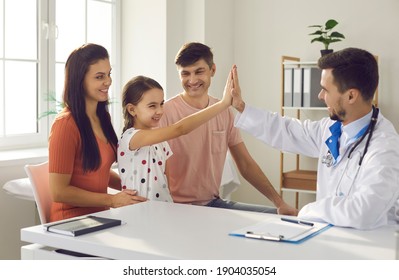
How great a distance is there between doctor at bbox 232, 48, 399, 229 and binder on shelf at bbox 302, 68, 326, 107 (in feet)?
5.43

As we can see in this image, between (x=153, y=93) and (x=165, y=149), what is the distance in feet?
0.81

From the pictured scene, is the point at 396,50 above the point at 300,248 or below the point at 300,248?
above

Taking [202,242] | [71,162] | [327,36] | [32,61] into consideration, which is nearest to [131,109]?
[71,162]

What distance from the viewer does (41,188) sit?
7.82 ft

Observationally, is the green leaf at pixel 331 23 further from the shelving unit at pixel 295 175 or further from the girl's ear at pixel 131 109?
the girl's ear at pixel 131 109

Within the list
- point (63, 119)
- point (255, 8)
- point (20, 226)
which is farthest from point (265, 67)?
point (63, 119)

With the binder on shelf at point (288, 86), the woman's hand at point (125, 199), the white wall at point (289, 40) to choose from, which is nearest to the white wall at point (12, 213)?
the woman's hand at point (125, 199)

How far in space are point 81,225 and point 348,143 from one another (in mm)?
980

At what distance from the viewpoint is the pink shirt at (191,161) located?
2.81 m

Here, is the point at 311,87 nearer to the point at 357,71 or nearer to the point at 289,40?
the point at 289,40

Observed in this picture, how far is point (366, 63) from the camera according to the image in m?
2.24

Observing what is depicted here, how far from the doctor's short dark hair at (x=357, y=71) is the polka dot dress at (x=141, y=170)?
80 cm
